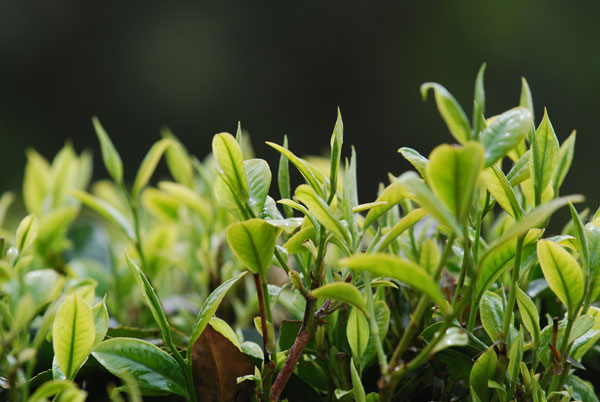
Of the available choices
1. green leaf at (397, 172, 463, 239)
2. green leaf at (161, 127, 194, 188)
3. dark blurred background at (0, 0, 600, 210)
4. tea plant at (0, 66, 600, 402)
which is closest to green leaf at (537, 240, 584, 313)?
tea plant at (0, 66, 600, 402)

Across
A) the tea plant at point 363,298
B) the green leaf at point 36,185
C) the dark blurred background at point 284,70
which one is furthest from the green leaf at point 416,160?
the dark blurred background at point 284,70

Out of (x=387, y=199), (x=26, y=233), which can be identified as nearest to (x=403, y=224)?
(x=387, y=199)

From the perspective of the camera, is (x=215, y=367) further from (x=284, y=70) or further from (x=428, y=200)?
(x=284, y=70)

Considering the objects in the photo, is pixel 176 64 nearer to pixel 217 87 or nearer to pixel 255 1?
pixel 217 87

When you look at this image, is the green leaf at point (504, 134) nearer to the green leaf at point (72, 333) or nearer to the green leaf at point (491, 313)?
the green leaf at point (491, 313)

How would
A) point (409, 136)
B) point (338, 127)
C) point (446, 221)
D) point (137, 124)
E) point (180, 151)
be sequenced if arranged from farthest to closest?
point (137, 124)
point (409, 136)
point (180, 151)
point (338, 127)
point (446, 221)

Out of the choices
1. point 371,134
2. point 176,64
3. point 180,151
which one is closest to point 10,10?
point 176,64
